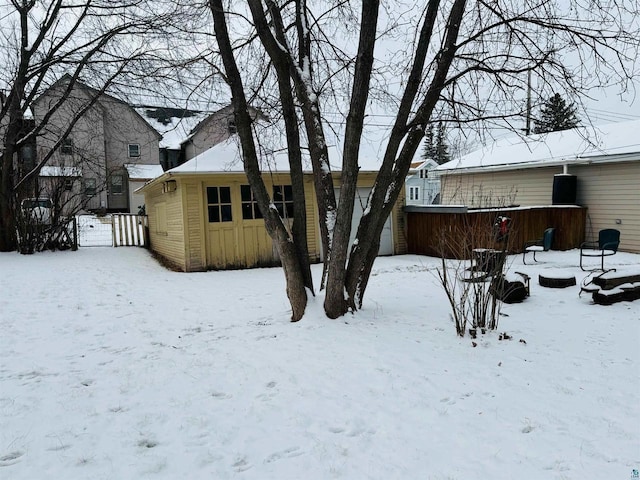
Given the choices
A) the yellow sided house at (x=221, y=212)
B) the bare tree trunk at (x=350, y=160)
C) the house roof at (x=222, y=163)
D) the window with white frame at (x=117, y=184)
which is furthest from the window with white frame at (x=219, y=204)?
the window with white frame at (x=117, y=184)

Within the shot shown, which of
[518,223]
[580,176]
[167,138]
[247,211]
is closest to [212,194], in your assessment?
[247,211]

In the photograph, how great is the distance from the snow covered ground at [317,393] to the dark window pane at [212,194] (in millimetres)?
4442

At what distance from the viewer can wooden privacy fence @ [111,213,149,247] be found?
15.9 m

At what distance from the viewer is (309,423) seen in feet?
9.42

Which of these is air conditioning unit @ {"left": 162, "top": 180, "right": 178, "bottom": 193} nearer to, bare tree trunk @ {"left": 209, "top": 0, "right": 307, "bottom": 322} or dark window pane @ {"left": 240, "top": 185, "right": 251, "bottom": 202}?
dark window pane @ {"left": 240, "top": 185, "right": 251, "bottom": 202}

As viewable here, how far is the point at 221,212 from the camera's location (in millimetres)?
10273

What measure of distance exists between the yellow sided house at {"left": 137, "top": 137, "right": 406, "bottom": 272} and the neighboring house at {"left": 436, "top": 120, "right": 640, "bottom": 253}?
14.2 feet

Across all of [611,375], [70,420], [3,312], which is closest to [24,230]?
[3,312]

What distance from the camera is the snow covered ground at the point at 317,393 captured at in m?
2.43

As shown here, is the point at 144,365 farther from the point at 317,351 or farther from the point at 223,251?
the point at 223,251

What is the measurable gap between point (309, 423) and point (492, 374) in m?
1.66

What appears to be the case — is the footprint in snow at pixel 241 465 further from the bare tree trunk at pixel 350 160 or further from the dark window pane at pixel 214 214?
the dark window pane at pixel 214 214

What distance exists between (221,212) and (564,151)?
34.2ft

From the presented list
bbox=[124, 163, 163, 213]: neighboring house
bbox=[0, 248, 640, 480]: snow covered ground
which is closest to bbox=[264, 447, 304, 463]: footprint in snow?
bbox=[0, 248, 640, 480]: snow covered ground
